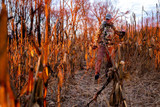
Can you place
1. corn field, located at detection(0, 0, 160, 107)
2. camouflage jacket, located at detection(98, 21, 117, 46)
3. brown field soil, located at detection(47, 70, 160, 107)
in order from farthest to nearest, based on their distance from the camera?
camouflage jacket, located at detection(98, 21, 117, 46), brown field soil, located at detection(47, 70, 160, 107), corn field, located at detection(0, 0, 160, 107)

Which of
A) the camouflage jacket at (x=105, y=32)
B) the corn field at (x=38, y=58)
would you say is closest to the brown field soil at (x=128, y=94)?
the corn field at (x=38, y=58)

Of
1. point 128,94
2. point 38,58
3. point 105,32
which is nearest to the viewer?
point 38,58

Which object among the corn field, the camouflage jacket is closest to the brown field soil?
the corn field

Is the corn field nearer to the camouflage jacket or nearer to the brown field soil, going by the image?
the brown field soil

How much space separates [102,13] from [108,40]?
34.6 ft

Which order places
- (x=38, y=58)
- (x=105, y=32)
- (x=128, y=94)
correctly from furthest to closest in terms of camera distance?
1. (x=105, y=32)
2. (x=128, y=94)
3. (x=38, y=58)

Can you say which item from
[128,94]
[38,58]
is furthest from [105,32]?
[38,58]

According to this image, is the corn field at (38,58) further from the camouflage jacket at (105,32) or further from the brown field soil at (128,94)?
the camouflage jacket at (105,32)

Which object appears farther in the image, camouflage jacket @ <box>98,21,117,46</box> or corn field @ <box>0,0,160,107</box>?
camouflage jacket @ <box>98,21,117,46</box>

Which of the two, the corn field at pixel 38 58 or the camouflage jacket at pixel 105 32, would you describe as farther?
the camouflage jacket at pixel 105 32

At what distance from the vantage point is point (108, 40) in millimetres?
2242

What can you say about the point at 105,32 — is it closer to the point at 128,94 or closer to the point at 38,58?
the point at 128,94

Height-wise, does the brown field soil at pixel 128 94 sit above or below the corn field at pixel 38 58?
below

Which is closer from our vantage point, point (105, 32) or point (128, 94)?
point (128, 94)
